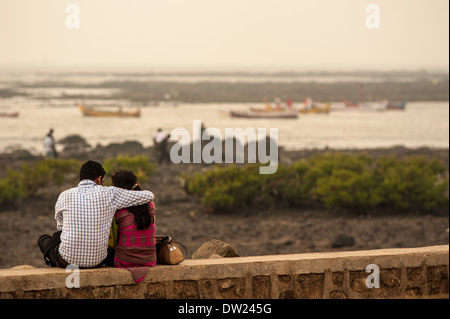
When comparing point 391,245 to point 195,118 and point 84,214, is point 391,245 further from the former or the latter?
point 195,118

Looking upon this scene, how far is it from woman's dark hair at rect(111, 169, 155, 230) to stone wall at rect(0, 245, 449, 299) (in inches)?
15.3

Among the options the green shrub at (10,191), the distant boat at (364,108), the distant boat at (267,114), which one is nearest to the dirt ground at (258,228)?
the green shrub at (10,191)

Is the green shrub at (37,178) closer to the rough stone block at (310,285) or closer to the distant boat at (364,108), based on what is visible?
the rough stone block at (310,285)

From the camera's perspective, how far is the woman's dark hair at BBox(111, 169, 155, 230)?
5930 mm

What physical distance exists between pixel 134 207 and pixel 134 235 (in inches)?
8.8

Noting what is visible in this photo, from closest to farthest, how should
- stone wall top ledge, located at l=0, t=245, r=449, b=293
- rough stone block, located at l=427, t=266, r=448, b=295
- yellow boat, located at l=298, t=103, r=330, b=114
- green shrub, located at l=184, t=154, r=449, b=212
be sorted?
1. stone wall top ledge, located at l=0, t=245, r=449, b=293
2. rough stone block, located at l=427, t=266, r=448, b=295
3. green shrub, located at l=184, t=154, r=449, b=212
4. yellow boat, located at l=298, t=103, r=330, b=114

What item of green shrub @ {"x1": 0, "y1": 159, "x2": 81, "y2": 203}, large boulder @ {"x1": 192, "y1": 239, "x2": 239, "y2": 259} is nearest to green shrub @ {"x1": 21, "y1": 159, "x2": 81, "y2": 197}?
green shrub @ {"x1": 0, "y1": 159, "x2": 81, "y2": 203}

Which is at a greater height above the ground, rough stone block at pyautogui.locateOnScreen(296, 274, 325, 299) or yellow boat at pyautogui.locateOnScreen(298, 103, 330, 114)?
rough stone block at pyautogui.locateOnScreen(296, 274, 325, 299)

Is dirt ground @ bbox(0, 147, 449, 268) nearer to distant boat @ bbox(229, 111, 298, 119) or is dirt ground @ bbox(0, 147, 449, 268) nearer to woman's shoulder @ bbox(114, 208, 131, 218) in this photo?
woman's shoulder @ bbox(114, 208, 131, 218)

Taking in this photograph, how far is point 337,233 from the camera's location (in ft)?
54.4

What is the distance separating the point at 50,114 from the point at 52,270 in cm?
4895

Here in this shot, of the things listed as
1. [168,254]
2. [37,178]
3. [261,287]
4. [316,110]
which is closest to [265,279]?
[261,287]

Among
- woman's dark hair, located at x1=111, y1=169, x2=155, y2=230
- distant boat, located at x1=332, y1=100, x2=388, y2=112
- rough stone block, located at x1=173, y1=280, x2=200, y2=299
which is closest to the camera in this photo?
woman's dark hair, located at x1=111, y1=169, x2=155, y2=230
